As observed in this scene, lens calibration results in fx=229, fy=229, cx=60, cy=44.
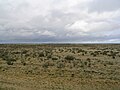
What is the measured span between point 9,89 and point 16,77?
15.7 feet

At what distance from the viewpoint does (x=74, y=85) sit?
15.8 meters

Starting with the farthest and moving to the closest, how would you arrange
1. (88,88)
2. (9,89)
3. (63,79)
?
1. (63,79)
2. (88,88)
3. (9,89)

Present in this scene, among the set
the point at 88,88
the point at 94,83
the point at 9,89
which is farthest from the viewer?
the point at 94,83

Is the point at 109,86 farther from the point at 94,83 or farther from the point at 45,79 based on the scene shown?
the point at 45,79

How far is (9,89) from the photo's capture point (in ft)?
46.0

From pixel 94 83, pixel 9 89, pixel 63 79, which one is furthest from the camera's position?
pixel 63 79

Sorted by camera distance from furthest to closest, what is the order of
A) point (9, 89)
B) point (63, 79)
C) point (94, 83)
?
point (63, 79), point (94, 83), point (9, 89)

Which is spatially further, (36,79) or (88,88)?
(36,79)

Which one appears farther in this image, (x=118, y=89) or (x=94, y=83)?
(x=94, y=83)

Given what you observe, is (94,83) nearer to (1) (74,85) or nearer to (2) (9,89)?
(1) (74,85)

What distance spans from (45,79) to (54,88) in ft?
10.3

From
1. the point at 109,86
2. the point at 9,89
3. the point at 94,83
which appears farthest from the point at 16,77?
the point at 109,86

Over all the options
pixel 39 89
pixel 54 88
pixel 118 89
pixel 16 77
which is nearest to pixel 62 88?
pixel 54 88

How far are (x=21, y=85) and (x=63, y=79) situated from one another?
3613 mm
